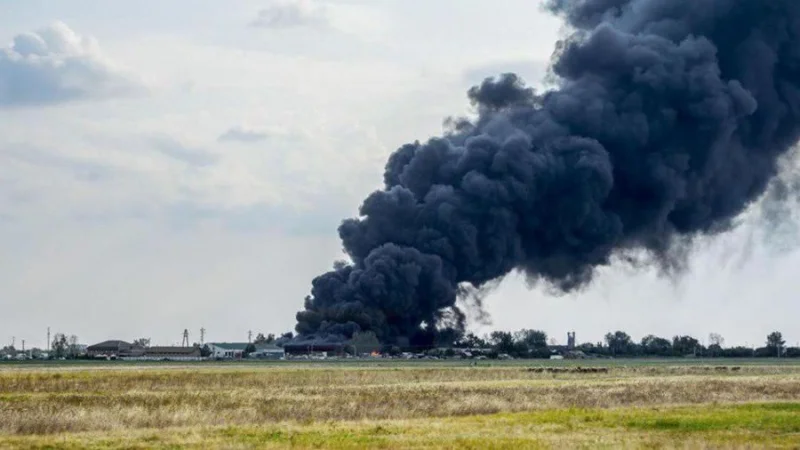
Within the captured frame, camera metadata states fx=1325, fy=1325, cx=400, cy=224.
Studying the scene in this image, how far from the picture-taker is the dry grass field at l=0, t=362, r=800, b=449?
1401 inches

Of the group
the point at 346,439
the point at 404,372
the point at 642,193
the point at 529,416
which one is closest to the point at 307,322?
the point at 642,193

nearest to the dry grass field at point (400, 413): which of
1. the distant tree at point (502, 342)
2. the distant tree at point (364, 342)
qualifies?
the distant tree at point (364, 342)

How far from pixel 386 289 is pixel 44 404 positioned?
69903 mm

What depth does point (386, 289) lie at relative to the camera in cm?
12025

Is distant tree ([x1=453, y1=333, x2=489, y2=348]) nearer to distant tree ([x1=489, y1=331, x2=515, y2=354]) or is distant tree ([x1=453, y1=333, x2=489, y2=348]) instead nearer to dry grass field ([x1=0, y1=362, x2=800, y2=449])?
distant tree ([x1=489, y1=331, x2=515, y2=354])

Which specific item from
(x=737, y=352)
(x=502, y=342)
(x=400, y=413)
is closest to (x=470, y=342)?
(x=502, y=342)

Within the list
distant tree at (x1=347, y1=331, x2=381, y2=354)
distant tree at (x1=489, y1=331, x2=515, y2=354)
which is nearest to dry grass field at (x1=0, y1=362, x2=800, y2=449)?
distant tree at (x1=347, y1=331, x2=381, y2=354)

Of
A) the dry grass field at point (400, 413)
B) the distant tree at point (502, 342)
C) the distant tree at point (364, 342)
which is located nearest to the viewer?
the dry grass field at point (400, 413)

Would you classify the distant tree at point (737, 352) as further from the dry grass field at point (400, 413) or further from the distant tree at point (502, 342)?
the dry grass field at point (400, 413)

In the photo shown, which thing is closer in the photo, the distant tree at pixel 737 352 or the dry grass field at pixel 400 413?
the dry grass field at pixel 400 413

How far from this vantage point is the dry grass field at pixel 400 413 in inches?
1401

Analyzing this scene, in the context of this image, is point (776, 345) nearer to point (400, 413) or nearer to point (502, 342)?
point (502, 342)

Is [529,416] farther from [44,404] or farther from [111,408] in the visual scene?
[44,404]

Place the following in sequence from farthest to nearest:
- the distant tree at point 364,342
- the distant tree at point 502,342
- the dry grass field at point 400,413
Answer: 1. the distant tree at point 502,342
2. the distant tree at point 364,342
3. the dry grass field at point 400,413
